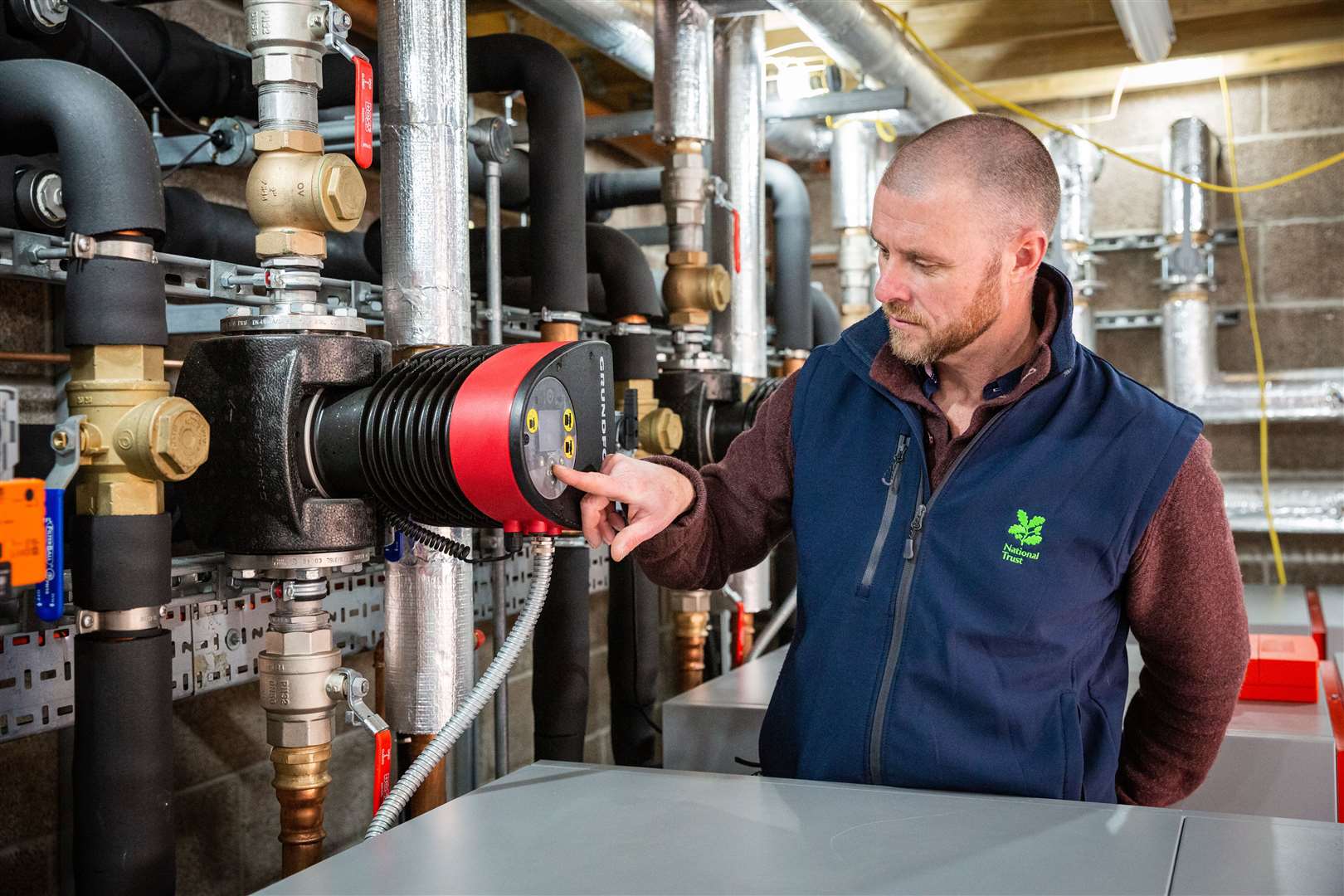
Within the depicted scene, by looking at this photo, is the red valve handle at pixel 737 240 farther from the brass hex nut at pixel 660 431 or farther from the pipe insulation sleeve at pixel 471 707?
the pipe insulation sleeve at pixel 471 707

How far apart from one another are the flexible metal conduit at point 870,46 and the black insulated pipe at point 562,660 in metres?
0.85

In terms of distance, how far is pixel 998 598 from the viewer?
104 centimetres

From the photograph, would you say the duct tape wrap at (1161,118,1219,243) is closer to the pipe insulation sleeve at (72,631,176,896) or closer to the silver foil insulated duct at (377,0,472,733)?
the silver foil insulated duct at (377,0,472,733)

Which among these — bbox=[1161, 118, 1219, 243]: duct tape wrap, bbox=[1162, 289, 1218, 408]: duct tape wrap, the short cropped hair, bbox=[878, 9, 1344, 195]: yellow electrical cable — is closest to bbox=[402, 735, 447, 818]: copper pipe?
the short cropped hair

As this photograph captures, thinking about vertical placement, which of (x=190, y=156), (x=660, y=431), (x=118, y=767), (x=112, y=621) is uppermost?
(x=190, y=156)

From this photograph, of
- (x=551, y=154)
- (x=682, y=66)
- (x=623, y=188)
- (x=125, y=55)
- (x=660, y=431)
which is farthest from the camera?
(x=623, y=188)

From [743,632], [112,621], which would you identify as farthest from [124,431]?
[743,632]

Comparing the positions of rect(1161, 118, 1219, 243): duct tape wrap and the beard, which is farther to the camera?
rect(1161, 118, 1219, 243): duct tape wrap

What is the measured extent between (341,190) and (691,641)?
1095 millimetres

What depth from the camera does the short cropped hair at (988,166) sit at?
1.11m

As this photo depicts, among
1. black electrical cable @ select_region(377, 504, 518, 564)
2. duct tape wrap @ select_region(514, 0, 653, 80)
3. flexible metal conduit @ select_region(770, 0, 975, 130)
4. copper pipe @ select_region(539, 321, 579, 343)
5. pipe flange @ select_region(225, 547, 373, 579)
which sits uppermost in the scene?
flexible metal conduit @ select_region(770, 0, 975, 130)

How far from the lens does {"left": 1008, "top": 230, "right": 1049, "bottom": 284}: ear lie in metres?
1.13

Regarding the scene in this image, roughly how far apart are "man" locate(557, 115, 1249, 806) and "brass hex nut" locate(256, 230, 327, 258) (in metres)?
0.30

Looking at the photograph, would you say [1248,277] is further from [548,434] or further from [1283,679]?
[548,434]
